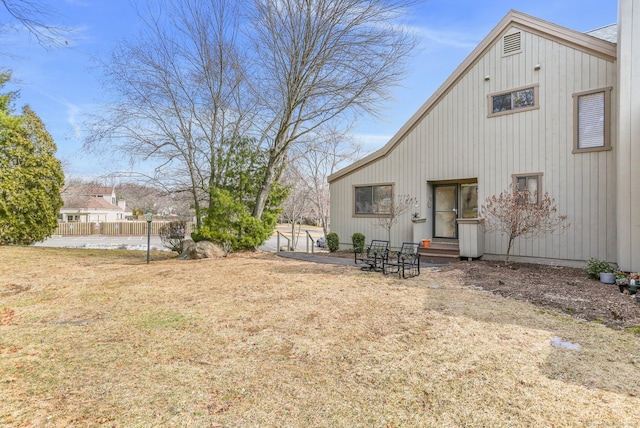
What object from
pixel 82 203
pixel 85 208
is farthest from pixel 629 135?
pixel 82 203

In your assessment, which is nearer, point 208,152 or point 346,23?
point 346,23

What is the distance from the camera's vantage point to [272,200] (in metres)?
12.7

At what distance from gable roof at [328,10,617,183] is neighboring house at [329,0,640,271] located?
3cm

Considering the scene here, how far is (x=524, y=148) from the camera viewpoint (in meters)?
9.41

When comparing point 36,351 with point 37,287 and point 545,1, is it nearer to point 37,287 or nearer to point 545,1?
point 37,287

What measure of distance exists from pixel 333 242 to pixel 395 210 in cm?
265

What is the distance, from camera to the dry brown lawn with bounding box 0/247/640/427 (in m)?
2.45

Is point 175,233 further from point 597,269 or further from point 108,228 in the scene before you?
point 108,228

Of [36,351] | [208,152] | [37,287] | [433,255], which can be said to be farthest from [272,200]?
[36,351]

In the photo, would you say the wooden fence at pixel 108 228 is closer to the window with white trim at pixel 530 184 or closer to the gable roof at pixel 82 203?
the gable roof at pixel 82 203

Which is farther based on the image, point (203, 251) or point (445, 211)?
point (445, 211)

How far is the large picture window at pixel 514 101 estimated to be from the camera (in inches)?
368

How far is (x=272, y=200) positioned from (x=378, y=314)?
8.70 m

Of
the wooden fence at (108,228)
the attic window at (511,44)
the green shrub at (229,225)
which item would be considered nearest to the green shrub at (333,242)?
the green shrub at (229,225)
